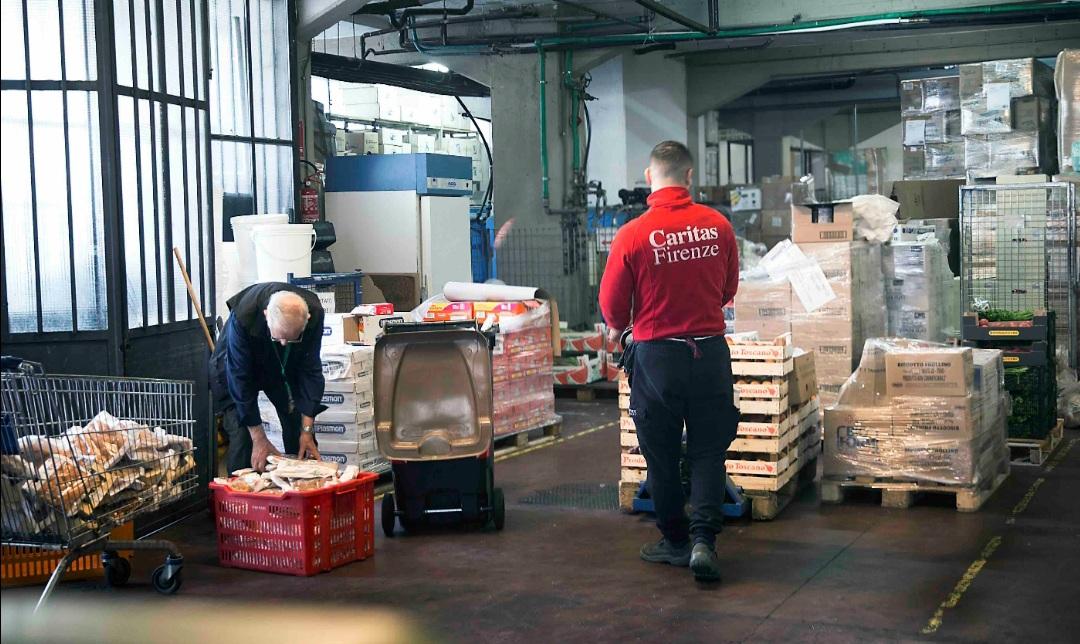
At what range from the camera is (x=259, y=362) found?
20.6 feet

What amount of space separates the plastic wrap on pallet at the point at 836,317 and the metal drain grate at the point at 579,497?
7.13 feet

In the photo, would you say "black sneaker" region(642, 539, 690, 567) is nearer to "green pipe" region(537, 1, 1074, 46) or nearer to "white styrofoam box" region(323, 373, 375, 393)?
"white styrofoam box" region(323, 373, 375, 393)

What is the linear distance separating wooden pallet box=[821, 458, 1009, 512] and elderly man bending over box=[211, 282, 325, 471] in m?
3.02

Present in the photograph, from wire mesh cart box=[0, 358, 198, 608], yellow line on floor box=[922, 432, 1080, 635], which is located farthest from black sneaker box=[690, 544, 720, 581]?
wire mesh cart box=[0, 358, 198, 608]

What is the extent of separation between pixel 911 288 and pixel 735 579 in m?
4.54

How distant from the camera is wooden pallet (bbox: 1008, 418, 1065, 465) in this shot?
841 centimetres

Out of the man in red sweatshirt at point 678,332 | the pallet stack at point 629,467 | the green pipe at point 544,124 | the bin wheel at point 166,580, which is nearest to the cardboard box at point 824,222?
the pallet stack at point 629,467

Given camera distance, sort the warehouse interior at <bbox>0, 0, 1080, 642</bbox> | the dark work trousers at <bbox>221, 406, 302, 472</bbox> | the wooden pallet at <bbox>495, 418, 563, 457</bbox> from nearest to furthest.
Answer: the warehouse interior at <bbox>0, 0, 1080, 642</bbox>, the dark work trousers at <bbox>221, 406, 302, 472</bbox>, the wooden pallet at <bbox>495, 418, 563, 457</bbox>

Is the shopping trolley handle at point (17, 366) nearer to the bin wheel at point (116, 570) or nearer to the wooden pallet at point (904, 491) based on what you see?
the bin wheel at point (116, 570)

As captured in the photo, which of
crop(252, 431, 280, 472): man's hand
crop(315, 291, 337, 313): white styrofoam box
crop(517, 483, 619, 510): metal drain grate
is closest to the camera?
crop(252, 431, 280, 472): man's hand

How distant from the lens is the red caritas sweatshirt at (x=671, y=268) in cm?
536

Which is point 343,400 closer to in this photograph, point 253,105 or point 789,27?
point 253,105

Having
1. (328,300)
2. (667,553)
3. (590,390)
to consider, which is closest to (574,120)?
(590,390)

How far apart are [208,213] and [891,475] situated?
462 centimetres
